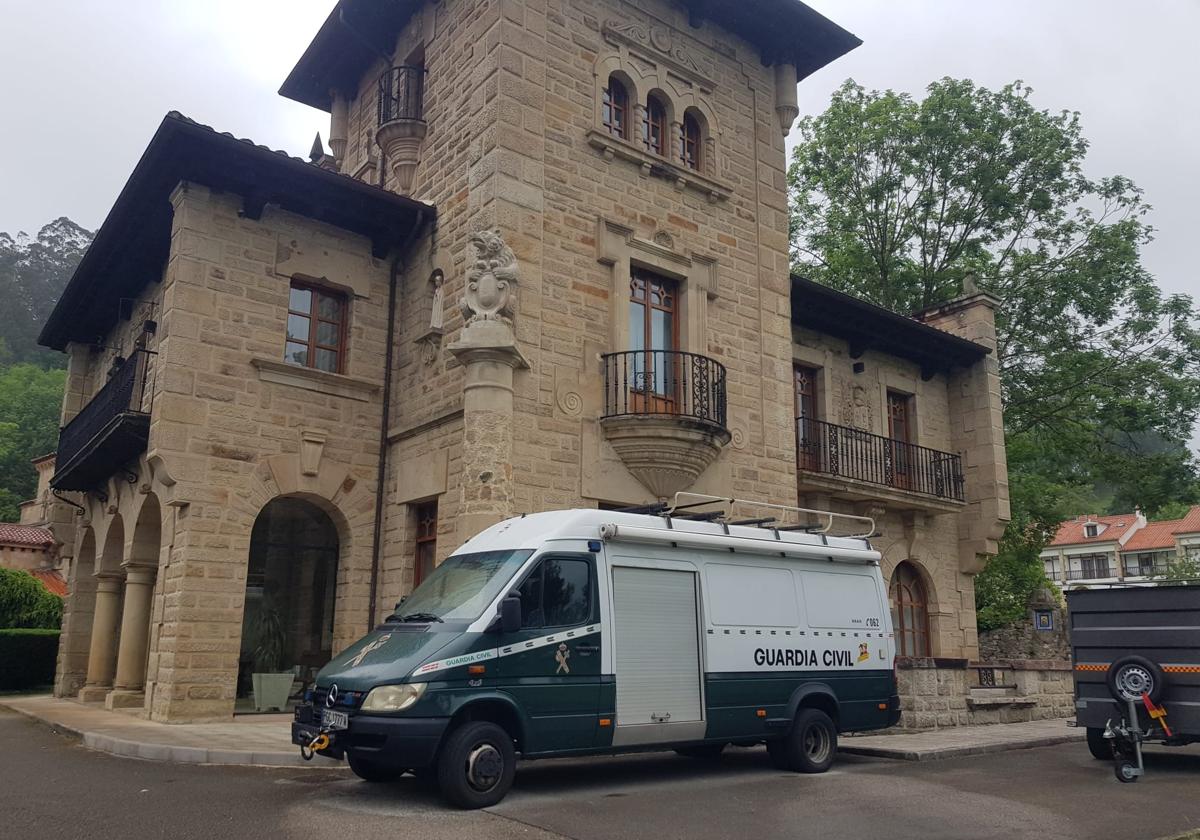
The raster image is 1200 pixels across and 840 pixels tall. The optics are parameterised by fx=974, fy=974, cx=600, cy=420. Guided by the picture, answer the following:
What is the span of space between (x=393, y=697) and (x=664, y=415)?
22.7 feet

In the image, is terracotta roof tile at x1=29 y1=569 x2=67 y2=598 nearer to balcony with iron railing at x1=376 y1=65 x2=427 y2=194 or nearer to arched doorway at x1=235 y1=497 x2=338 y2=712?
arched doorway at x1=235 y1=497 x2=338 y2=712

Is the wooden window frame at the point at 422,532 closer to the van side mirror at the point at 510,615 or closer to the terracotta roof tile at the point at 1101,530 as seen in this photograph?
the van side mirror at the point at 510,615

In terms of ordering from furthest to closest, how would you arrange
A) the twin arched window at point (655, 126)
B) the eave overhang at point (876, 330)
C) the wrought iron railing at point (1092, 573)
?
the wrought iron railing at point (1092, 573), the eave overhang at point (876, 330), the twin arched window at point (655, 126)

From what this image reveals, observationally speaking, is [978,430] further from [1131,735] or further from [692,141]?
[1131,735]

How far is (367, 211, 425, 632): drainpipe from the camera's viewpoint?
13.9 meters

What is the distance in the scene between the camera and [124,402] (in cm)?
1466

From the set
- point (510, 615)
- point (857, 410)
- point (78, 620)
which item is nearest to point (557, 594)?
point (510, 615)

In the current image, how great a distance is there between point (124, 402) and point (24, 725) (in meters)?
4.71

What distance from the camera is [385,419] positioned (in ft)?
47.5

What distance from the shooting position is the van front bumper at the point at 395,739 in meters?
6.95

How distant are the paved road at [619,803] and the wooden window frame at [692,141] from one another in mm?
9595

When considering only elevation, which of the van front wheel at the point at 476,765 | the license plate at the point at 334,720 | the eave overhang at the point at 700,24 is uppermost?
the eave overhang at the point at 700,24

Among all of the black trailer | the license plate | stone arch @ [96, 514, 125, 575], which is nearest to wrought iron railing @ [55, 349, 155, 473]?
stone arch @ [96, 514, 125, 575]

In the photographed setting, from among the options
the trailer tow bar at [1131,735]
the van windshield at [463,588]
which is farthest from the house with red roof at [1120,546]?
the van windshield at [463,588]
